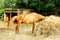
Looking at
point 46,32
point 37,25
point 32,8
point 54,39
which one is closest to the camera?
point 54,39

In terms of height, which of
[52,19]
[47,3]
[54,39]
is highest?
[47,3]

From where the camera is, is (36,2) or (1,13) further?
(1,13)

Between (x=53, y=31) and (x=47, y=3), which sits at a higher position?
(x=47, y=3)

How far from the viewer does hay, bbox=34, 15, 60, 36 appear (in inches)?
351

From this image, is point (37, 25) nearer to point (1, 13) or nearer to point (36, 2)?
point (36, 2)

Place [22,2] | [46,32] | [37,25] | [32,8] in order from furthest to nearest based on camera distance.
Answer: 1. [22,2]
2. [32,8]
3. [37,25]
4. [46,32]

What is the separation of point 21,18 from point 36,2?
35.3ft

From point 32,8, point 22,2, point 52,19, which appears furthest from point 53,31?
point 22,2

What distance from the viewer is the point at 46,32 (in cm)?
886

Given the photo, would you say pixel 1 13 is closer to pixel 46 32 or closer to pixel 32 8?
pixel 32 8

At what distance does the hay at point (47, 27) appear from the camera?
891 centimetres

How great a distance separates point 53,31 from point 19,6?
54.0 ft

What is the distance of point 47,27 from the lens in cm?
900

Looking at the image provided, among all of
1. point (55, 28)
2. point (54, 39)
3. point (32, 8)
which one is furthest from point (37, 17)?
point (32, 8)
